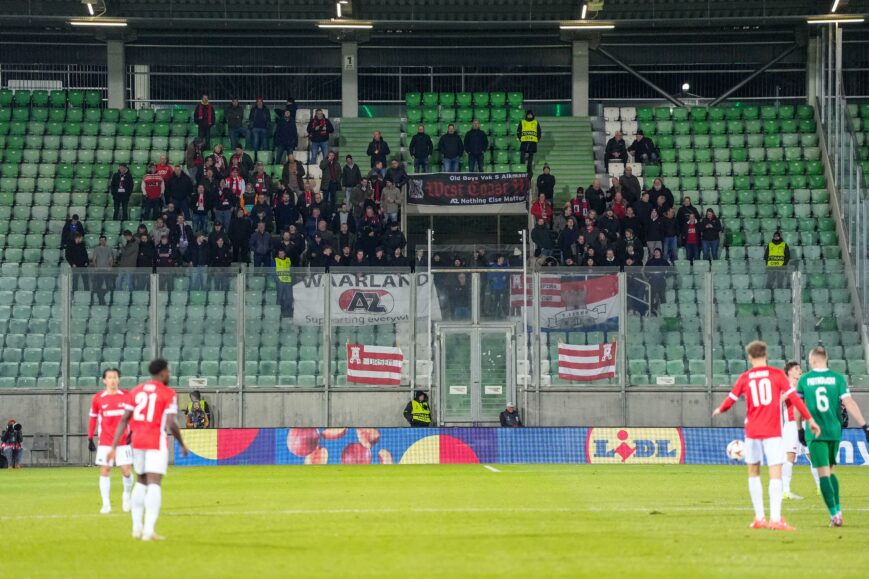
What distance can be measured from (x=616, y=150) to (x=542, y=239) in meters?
5.87

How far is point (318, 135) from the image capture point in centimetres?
4219

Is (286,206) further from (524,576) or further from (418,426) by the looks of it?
(524,576)

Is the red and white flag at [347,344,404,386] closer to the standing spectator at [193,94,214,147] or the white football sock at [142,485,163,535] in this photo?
the standing spectator at [193,94,214,147]

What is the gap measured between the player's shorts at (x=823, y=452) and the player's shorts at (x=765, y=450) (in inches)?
26.9

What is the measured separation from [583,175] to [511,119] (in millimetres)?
3216

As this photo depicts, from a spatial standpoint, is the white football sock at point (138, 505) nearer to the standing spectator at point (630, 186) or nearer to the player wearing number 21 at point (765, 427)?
the player wearing number 21 at point (765, 427)

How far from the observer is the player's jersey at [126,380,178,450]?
1442cm

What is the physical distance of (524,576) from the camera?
38.1 feet

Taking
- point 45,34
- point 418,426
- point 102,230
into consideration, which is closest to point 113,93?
point 45,34

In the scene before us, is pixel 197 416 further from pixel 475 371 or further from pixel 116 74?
pixel 116 74

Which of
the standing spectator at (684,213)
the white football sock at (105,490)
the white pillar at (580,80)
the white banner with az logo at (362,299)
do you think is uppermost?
the white pillar at (580,80)

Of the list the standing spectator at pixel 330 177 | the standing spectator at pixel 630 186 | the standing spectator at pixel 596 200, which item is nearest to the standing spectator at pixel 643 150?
the standing spectator at pixel 630 186

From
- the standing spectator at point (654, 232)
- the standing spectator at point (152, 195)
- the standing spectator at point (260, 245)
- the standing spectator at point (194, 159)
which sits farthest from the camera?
the standing spectator at point (194, 159)

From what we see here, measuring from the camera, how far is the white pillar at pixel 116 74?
45.8 m
